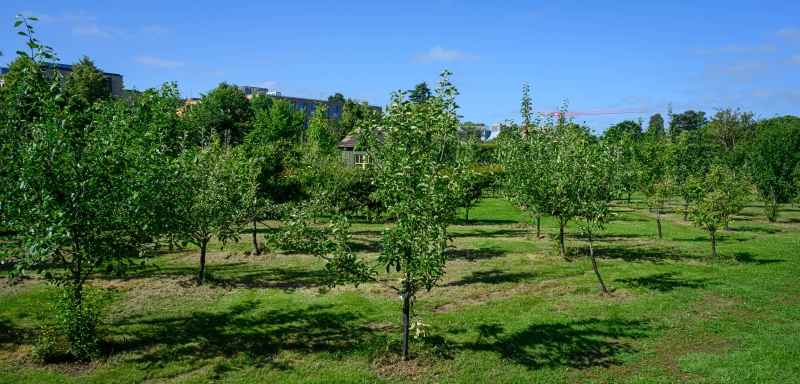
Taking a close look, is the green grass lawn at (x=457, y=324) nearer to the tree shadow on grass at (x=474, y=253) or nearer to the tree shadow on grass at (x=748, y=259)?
the tree shadow on grass at (x=748, y=259)

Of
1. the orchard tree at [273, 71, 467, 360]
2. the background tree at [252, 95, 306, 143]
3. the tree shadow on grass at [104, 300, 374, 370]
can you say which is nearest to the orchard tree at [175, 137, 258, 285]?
the tree shadow on grass at [104, 300, 374, 370]

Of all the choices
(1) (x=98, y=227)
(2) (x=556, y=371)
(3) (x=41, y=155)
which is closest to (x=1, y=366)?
(1) (x=98, y=227)

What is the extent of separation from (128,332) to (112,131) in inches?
165

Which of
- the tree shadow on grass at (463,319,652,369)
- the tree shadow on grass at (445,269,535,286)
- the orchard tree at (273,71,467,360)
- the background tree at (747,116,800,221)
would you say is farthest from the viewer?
the background tree at (747,116,800,221)

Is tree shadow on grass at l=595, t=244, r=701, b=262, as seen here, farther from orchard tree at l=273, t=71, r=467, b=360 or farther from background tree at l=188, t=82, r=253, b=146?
background tree at l=188, t=82, r=253, b=146

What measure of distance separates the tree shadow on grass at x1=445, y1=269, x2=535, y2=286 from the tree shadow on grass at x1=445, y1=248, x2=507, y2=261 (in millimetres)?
2199

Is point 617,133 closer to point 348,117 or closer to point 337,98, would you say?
point 348,117

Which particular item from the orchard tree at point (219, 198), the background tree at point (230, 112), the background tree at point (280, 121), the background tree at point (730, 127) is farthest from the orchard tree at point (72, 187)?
the background tree at point (730, 127)

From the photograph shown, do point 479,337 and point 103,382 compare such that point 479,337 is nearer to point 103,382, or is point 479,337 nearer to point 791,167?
point 103,382

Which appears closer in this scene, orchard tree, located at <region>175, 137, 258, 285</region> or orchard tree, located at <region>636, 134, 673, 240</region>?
orchard tree, located at <region>175, 137, 258, 285</region>

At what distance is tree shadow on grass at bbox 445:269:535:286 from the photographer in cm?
1425

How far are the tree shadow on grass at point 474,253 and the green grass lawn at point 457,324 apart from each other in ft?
1.29

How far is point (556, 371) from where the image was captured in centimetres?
820

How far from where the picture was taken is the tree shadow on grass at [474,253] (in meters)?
17.9
